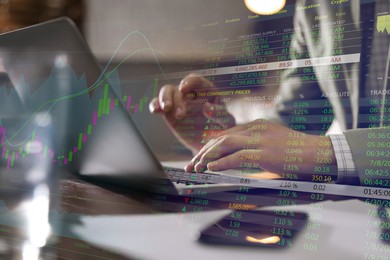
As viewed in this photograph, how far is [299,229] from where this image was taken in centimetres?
41

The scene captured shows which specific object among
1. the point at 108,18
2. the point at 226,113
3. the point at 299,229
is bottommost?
the point at 299,229

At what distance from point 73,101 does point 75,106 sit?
0.01m

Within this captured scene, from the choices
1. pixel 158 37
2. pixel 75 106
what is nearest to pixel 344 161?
pixel 158 37

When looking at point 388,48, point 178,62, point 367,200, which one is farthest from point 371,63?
point 178,62

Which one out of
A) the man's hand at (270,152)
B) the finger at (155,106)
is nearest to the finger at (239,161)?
the man's hand at (270,152)

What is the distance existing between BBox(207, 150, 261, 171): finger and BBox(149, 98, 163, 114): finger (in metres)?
0.11

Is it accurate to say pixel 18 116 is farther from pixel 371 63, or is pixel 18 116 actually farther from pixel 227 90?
pixel 371 63

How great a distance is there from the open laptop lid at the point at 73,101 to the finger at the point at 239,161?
0.29ft

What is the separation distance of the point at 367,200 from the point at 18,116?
58cm

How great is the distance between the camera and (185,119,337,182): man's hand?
15.9 inches

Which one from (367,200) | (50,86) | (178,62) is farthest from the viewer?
(50,86)

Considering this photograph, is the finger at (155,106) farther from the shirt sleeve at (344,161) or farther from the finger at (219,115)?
the shirt sleeve at (344,161)

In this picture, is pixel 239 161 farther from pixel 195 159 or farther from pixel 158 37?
pixel 158 37

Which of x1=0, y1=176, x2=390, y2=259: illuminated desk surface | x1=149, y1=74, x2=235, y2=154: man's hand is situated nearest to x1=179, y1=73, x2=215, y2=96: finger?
x1=149, y1=74, x2=235, y2=154: man's hand
